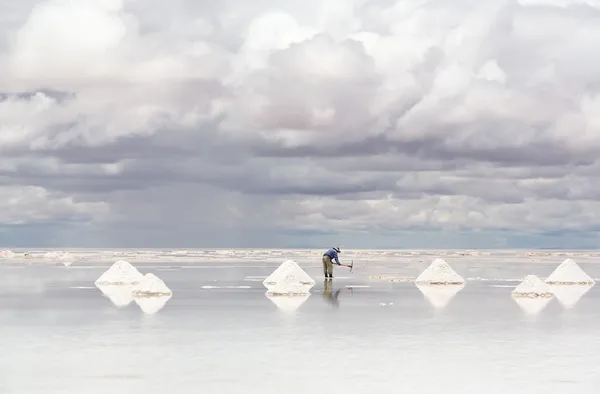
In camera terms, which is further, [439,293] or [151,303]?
[439,293]

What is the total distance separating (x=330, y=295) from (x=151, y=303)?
21.9 ft

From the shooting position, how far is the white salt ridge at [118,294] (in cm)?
2581

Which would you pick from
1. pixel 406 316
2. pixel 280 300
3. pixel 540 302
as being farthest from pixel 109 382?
pixel 540 302

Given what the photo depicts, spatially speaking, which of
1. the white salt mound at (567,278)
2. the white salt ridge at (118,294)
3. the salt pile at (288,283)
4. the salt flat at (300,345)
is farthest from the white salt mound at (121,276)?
the white salt mound at (567,278)

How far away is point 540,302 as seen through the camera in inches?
1051

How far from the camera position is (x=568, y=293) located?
31.5 metres

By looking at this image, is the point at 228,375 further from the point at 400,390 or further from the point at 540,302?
the point at 540,302

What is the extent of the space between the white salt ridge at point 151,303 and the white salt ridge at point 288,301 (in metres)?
3.32

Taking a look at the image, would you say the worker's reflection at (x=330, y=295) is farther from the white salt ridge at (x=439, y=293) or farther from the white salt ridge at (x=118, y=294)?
the white salt ridge at (x=118, y=294)

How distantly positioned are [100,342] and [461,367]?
7008 millimetres

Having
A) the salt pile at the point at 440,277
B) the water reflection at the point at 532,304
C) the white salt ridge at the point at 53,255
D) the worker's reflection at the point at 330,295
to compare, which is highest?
the white salt ridge at the point at 53,255

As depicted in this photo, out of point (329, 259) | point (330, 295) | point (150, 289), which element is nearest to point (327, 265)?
point (329, 259)

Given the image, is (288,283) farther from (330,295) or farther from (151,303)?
(151,303)

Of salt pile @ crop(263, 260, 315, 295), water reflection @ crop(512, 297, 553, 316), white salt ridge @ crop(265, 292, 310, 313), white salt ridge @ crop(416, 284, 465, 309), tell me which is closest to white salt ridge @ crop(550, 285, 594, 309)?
water reflection @ crop(512, 297, 553, 316)
